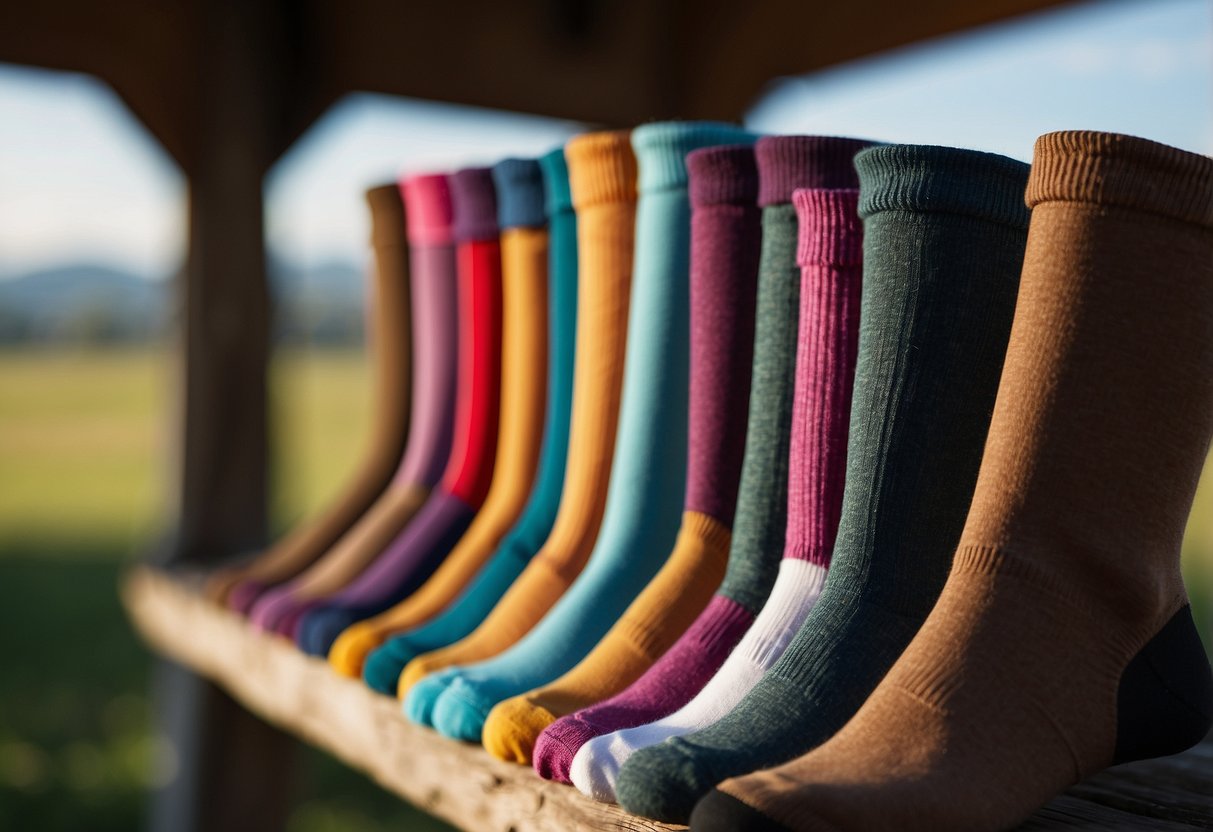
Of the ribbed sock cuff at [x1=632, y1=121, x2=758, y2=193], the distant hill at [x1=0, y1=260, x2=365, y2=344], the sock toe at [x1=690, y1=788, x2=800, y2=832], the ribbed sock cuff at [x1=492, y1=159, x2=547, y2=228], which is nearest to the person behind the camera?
the sock toe at [x1=690, y1=788, x2=800, y2=832]

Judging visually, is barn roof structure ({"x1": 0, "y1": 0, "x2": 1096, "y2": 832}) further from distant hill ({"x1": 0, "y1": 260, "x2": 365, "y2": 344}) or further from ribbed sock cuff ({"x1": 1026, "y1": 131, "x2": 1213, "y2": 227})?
distant hill ({"x1": 0, "y1": 260, "x2": 365, "y2": 344})

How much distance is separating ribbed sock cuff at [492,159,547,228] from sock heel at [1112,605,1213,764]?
0.64m

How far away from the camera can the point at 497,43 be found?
2.39m

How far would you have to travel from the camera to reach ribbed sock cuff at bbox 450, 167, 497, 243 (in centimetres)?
121

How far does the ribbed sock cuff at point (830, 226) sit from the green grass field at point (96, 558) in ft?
5.38

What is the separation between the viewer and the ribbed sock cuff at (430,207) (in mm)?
1281

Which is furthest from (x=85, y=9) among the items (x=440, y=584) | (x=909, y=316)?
(x=909, y=316)

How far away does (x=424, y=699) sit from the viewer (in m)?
0.91

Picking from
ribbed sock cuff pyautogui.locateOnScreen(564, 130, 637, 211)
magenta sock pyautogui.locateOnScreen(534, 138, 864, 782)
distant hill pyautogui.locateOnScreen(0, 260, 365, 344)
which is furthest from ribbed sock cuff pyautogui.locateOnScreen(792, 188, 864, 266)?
distant hill pyautogui.locateOnScreen(0, 260, 365, 344)

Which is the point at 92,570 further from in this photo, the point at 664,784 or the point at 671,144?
the point at 664,784

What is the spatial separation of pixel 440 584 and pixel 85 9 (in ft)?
4.83

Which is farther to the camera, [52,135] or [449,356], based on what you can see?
[52,135]

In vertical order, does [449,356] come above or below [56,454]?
→ above

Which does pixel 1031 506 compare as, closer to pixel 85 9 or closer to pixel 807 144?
pixel 807 144
